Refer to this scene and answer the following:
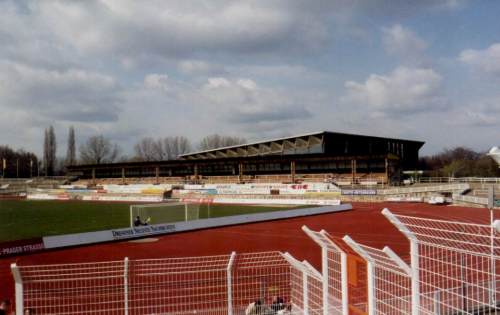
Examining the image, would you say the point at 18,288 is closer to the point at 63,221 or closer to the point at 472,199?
the point at 63,221

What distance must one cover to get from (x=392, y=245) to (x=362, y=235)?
3.89 m

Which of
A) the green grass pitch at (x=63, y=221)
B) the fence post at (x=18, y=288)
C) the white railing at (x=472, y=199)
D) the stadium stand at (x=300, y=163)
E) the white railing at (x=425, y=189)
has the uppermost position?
the stadium stand at (x=300, y=163)

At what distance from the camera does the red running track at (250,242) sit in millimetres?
19203

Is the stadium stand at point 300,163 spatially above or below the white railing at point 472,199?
above

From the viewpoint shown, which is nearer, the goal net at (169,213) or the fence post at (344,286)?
the fence post at (344,286)

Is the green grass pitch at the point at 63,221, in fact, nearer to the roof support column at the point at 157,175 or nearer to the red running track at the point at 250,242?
the red running track at the point at 250,242

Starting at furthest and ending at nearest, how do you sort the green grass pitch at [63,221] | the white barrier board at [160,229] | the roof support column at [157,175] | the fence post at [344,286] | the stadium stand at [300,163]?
the roof support column at [157,175] < the stadium stand at [300,163] < the green grass pitch at [63,221] < the white barrier board at [160,229] < the fence post at [344,286]

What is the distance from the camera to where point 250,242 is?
23297mm

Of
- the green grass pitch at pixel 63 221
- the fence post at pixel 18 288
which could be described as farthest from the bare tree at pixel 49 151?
the fence post at pixel 18 288

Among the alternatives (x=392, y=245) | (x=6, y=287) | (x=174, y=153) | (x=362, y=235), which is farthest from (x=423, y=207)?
(x=174, y=153)

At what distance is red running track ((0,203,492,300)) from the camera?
19.2m

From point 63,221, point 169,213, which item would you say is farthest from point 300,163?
point 63,221

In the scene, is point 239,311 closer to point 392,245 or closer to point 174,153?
point 392,245

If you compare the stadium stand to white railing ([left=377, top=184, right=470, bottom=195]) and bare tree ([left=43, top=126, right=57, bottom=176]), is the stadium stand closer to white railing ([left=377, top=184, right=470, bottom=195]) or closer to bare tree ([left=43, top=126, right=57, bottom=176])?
white railing ([left=377, top=184, right=470, bottom=195])
